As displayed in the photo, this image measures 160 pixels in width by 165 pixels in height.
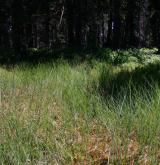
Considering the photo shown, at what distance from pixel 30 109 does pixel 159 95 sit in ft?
5.36

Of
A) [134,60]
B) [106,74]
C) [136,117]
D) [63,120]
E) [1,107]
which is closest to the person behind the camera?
[136,117]

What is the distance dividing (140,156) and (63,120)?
3.95ft

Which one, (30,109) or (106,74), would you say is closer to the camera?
(30,109)

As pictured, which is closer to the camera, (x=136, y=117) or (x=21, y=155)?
(x=21, y=155)

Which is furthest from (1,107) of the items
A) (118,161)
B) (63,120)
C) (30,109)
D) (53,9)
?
(53,9)

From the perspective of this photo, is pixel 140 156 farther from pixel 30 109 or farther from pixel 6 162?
pixel 30 109

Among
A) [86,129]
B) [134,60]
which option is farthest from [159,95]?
Answer: [134,60]

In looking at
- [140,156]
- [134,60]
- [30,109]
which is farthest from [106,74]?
[134,60]

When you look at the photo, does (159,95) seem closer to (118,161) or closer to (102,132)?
(102,132)

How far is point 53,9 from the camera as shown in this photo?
30.4 meters

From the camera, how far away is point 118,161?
3.55 metres

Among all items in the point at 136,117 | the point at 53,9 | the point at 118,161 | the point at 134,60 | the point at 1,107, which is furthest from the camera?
the point at 53,9

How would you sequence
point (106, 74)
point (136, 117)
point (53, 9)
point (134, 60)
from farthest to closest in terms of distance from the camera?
point (53, 9) → point (134, 60) → point (106, 74) → point (136, 117)

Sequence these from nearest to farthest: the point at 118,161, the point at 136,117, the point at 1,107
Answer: the point at 118,161, the point at 136,117, the point at 1,107
